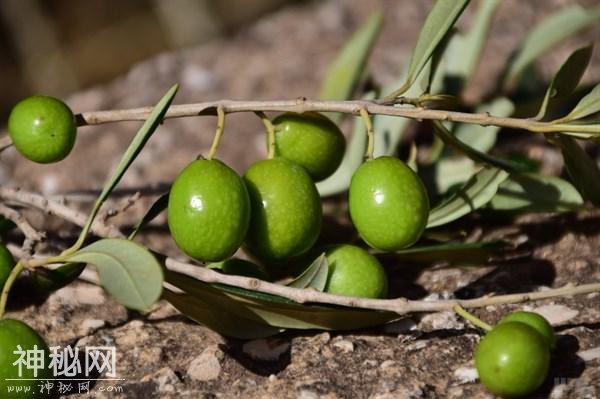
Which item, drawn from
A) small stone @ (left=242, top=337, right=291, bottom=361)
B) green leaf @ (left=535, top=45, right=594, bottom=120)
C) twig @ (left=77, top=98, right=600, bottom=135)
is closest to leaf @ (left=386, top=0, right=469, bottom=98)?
twig @ (left=77, top=98, right=600, bottom=135)

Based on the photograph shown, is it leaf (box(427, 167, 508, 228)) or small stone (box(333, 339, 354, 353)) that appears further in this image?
leaf (box(427, 167, 508, 228))

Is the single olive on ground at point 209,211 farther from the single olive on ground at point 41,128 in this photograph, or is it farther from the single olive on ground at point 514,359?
the single olive on ground at point 514,359

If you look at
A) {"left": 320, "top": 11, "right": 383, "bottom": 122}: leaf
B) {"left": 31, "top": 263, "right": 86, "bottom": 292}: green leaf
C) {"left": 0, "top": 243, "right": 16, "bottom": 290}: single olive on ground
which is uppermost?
{"left": 320, "top": 11, "right": 383, "bottom": 122}: leaf

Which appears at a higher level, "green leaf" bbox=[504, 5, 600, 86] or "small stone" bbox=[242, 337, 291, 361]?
"green leaf" bbox=[504, 5, 600, 86]

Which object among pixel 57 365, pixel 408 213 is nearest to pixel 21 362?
pixel 57 365

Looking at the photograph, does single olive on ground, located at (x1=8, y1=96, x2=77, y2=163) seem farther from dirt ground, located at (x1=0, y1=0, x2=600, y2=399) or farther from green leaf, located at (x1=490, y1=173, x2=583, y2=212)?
green leaf, located at (x1=490, y1=173, x2=583, y2=212)

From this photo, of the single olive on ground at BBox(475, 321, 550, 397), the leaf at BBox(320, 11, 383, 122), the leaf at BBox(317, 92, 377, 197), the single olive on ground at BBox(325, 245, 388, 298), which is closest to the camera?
the single olive on ground at BBox(475, 321, 550, 397)
